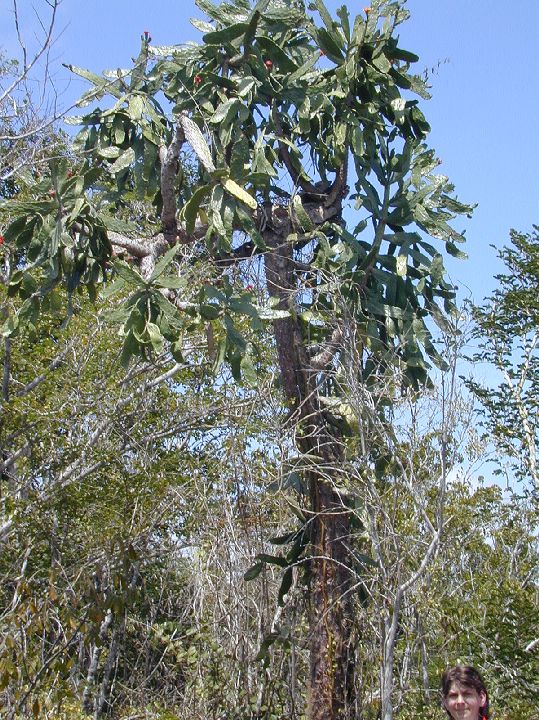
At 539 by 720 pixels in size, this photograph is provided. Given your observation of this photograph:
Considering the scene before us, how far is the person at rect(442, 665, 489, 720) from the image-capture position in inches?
106

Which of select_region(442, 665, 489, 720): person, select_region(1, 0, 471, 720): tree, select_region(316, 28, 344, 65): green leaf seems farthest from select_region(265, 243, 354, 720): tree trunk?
select_region(442, 665, 489, 720): person

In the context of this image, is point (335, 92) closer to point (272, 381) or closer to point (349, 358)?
point (349, 358)

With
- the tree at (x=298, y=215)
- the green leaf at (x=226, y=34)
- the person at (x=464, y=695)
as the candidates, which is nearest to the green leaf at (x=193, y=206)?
the tree at (x=298, y=215)

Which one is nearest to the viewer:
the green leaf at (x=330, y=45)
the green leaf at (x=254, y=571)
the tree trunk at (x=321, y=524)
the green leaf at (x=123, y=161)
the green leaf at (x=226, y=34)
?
the tree trunk at (x=321, y=524)

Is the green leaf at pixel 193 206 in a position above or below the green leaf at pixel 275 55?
below

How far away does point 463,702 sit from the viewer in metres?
2.70

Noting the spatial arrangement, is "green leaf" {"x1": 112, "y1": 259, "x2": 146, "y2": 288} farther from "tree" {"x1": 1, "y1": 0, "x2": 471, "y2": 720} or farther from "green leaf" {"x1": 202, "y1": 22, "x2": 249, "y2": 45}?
"green leaf" {"x1": 202, "y1": 22, "x2": 249, "y2": 45}

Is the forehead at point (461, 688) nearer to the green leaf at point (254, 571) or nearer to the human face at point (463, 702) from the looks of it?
the human face at point (463, 702)

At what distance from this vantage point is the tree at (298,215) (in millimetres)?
4023

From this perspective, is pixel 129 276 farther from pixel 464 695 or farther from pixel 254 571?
pixel 464 695

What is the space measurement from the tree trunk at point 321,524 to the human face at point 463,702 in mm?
1304

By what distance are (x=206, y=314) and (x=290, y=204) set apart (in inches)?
32.3

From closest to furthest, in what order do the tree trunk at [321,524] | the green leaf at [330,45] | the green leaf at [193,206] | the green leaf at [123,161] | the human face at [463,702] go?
the human face at [463,702] < the green leaf at [193,206] < the tree trunk at [321,524] < the green leaf at [330,45] < the green leaf at [123,161]

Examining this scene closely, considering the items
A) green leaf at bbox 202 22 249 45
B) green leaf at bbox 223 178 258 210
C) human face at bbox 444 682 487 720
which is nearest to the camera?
human face at bbox 444 682 487 720
